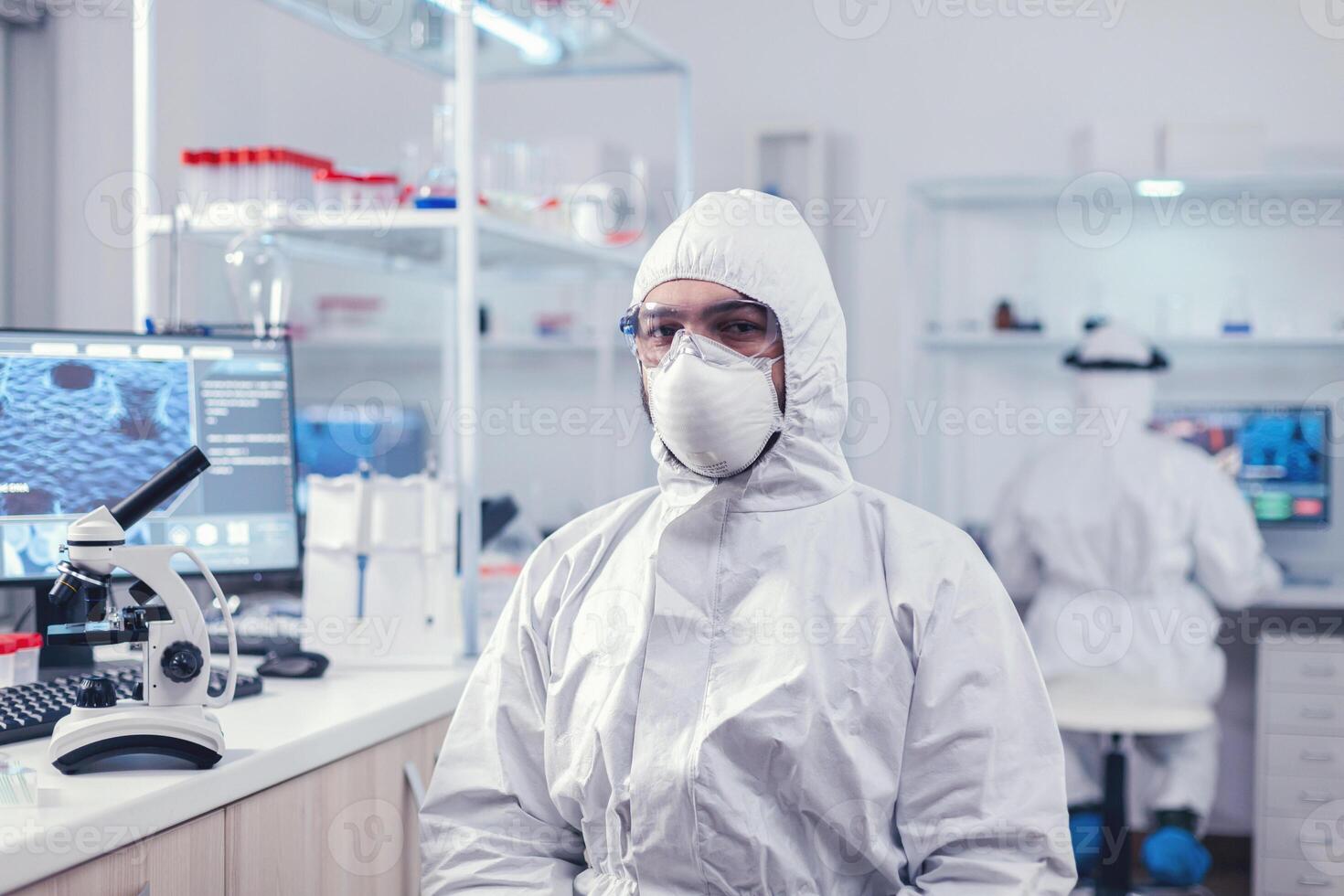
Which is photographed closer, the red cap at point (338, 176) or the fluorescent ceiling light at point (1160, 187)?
the red cap at point (338, 176)

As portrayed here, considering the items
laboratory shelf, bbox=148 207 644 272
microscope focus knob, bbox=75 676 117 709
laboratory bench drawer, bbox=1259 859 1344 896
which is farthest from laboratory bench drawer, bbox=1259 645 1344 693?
microscope focus knob, bbox=75 676 117 709

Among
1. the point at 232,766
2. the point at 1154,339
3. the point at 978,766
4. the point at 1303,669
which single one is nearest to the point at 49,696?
the point at 232,766

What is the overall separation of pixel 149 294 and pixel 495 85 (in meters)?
2.69

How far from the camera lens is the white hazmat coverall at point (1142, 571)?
11.0 feet

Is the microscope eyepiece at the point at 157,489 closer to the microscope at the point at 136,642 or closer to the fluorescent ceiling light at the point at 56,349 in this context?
the microscope at the point at 136,642

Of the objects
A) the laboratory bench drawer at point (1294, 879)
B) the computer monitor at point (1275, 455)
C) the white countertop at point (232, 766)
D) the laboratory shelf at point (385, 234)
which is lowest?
the laboratory bench drawer at point (1294, 879)

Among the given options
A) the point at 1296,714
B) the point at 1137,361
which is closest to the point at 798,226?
the point at 1137,361

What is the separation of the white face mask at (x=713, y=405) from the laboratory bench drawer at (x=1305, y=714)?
2574 millimetres

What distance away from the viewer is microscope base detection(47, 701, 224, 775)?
1271 mm

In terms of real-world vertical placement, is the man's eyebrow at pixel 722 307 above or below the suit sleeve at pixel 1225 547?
above

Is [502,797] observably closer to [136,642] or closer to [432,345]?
[136,642]

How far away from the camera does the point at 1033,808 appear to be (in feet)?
4.11

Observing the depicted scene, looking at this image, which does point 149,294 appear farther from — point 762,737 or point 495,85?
point 495,85

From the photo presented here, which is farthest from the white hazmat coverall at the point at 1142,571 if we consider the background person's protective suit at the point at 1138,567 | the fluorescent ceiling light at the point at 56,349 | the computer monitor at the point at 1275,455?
the fluorescent ceiling light at the point at 56,349
